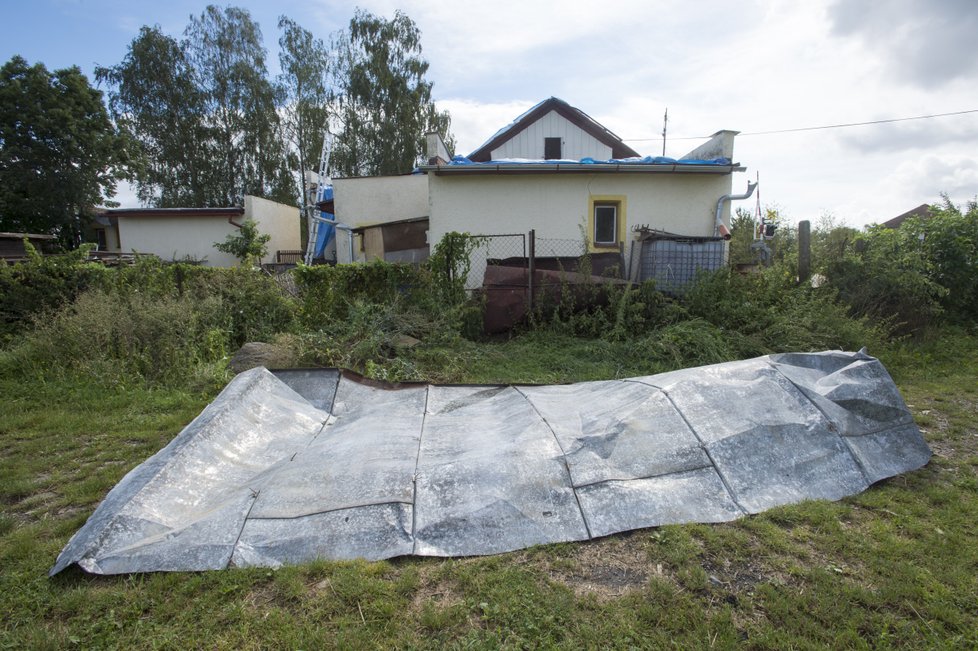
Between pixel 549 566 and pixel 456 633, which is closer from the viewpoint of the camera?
pixel 456 633

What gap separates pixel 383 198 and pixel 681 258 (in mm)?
9910

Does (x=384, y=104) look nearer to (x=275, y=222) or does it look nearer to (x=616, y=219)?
(x=275, y=222)

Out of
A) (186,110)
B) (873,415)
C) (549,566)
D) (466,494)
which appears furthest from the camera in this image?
(186,110)

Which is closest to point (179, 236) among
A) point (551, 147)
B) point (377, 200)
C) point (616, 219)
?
point (377, 200)

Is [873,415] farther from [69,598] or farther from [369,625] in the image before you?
[69,598]

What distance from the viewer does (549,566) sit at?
2568 mm

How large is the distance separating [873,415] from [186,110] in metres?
30.1

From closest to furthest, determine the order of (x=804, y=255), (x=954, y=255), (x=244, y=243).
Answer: (x=804, y=255)
(x=954, y=255)
(x=244, y=243)

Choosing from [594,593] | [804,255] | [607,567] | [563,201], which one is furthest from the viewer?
[563,201]

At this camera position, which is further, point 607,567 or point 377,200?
point 377,200

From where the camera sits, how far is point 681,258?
924cm

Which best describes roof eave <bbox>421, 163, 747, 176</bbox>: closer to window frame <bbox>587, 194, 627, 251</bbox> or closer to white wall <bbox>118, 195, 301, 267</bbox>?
window frame <bbox>587, 194, 627, 251</bbox>

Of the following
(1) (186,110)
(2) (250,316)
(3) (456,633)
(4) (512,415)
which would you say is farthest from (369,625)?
(1) (186,110)

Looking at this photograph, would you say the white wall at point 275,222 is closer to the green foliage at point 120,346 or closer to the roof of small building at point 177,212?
the roof of small building at point 177,212
